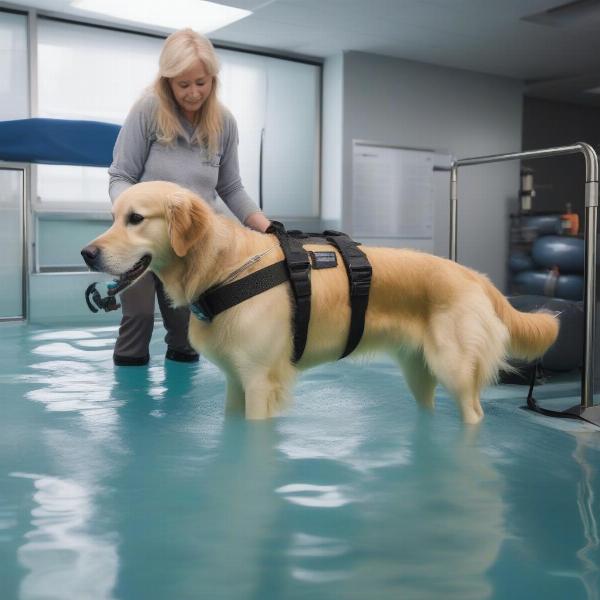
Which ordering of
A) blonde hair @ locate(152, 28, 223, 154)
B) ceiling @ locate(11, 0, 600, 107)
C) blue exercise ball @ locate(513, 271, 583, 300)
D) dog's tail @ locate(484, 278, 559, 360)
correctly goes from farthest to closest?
blue exercise ball @ locate(513, 271, 583, 300) < ceiling @ locate(11, 0, 600, 107) < blonde hair @ locate(152, 28, 223, 154) < dog's tail @ locate(484, 278, 559, 360)

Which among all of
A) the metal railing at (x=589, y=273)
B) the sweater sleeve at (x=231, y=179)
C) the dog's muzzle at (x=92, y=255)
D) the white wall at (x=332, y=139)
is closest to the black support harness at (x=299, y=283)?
the dog's muzzle at (x=92, y=255)

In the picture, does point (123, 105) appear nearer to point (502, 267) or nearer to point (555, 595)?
point (502, 267)

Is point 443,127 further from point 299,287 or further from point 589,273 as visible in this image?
point 299,287

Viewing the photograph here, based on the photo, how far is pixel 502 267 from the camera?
30.0 feet

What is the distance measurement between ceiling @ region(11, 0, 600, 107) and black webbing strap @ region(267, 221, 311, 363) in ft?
14.5

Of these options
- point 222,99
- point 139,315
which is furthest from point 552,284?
point 139,315

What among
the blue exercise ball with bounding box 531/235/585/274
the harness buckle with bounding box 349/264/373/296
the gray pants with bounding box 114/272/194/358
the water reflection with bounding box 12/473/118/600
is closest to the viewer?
the water reflection with bounding box 12/473/118/600

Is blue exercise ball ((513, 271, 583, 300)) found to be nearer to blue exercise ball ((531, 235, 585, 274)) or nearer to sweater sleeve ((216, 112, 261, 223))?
blue exercise ball ((531, 235, 585, 274))

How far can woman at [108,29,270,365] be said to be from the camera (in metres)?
2.76

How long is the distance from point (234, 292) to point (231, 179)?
1167 mm

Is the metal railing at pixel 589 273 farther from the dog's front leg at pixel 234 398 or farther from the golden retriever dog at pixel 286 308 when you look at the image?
the dog's front leg at pixel 234 398

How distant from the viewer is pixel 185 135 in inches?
120

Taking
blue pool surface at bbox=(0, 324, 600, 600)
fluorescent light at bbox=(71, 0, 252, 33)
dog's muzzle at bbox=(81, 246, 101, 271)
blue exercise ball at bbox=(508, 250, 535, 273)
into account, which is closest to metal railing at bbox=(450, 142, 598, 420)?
blue pool surface at bbox=(0, 324, 600, 600)

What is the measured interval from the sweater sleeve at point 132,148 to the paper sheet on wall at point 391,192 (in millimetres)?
5041
